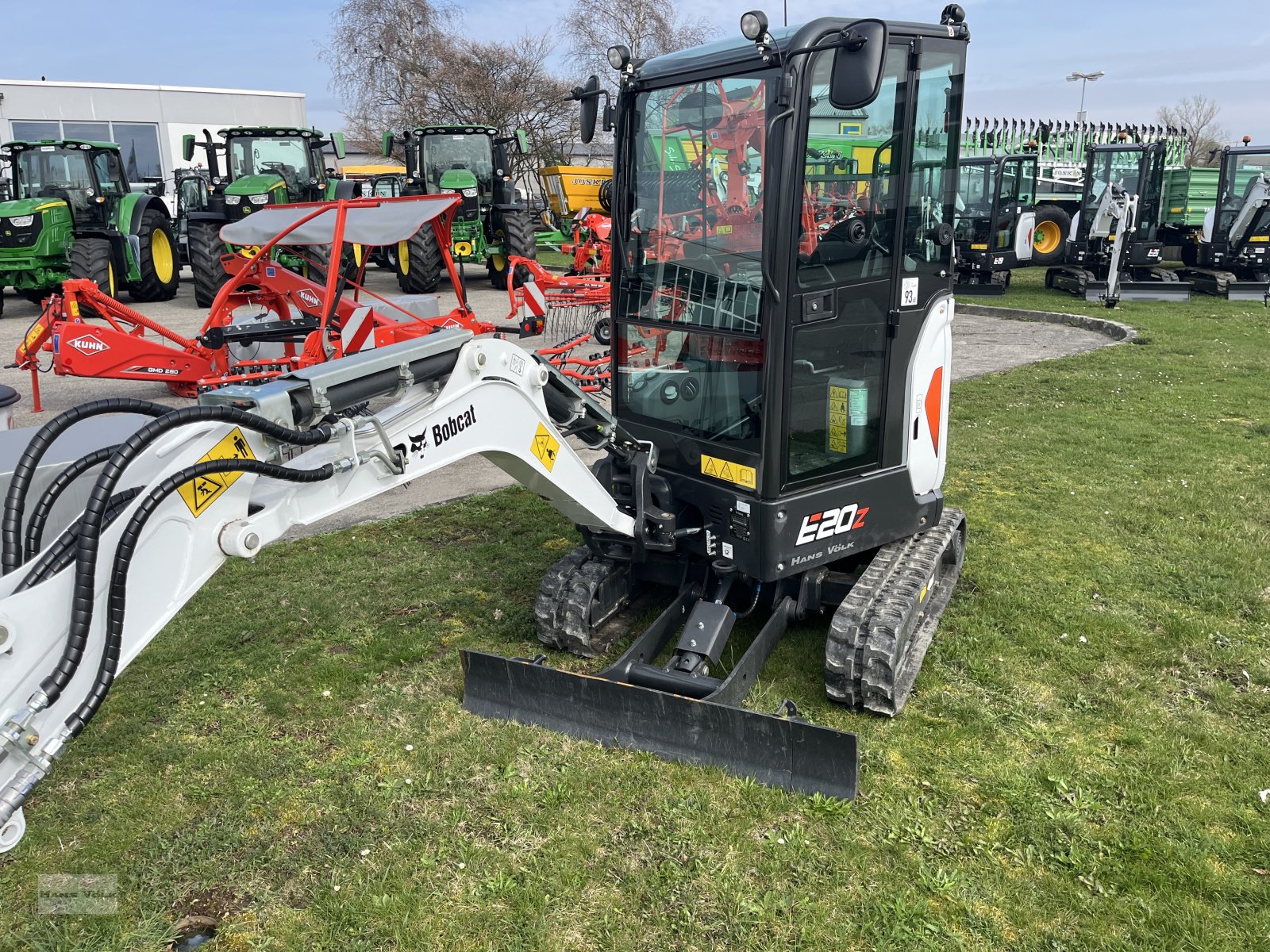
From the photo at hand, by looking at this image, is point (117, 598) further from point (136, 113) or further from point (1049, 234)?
point (136, 113)

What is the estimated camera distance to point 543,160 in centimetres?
3331

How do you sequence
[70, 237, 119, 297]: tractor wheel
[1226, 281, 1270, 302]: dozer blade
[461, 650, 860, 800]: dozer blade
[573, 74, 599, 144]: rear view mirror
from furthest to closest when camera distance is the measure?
[1226, 281, 1270, 302]: dozer blade
[70, 237, 119, 297]: tractor wheel
[573, 74, 599, 144]: rear view mirror
[461, 650, 860, 800]: dozer blade

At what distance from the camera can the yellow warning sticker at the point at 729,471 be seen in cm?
403

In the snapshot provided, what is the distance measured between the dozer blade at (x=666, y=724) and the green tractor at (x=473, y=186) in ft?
48.0

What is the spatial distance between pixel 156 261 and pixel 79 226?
137 cm

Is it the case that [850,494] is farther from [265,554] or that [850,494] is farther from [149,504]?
[265,554]

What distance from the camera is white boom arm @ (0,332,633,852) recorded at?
2250mm

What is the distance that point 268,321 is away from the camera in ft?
31.5

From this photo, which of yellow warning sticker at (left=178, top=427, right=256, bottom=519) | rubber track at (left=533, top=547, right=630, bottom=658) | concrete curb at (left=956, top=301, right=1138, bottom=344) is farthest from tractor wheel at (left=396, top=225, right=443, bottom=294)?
yellow warning sticker at (left=178, top=427, right=256, bottom=519)

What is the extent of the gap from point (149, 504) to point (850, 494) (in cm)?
283

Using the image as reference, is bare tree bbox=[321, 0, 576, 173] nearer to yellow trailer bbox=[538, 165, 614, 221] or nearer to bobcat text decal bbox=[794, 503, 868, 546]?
yellow trailer bbox=[538, 165, 614, 221]

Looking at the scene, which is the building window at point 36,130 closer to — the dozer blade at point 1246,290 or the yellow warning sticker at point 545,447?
the dozer blade at point 1246,290

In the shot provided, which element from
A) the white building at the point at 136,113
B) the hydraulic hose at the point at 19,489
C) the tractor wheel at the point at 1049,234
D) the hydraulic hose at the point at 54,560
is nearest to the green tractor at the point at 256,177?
the tractor wheel at the point at 1049,234

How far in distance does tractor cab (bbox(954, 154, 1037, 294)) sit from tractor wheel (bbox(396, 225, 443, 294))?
9.98 m
